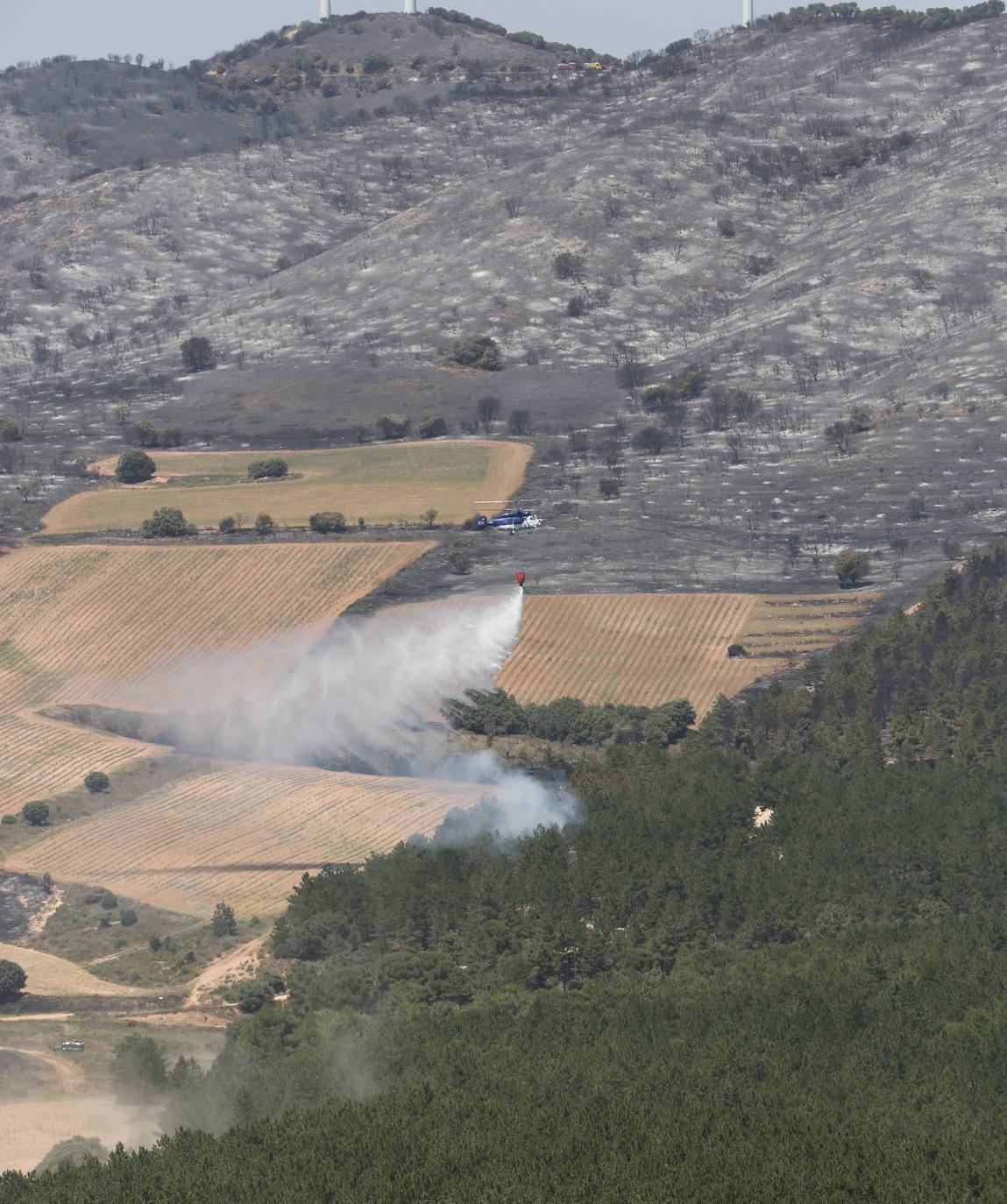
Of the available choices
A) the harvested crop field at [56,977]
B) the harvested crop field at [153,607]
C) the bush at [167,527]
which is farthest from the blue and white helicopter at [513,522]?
the harvested crop field at [56,977]

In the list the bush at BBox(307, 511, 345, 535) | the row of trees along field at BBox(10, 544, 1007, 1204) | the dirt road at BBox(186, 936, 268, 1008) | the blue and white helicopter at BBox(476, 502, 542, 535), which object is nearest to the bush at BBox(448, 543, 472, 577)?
the blue and white helicopter at BBox(476, 502, 542, 535)

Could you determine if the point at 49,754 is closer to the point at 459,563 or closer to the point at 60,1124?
the point at 459,563

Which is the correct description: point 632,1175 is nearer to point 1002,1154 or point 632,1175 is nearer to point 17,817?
point 1002,1154

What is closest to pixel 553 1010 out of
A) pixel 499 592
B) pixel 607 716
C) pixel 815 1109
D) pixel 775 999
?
pixel 775 999

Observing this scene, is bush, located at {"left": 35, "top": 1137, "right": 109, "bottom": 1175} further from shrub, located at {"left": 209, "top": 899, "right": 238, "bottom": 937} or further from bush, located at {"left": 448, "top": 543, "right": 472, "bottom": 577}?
bush, located at {"left": 448, "top": 543, "right": 472, "bottom": 577}

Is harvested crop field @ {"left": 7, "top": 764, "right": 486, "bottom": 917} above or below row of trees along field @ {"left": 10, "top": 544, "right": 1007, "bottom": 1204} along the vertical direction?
below
